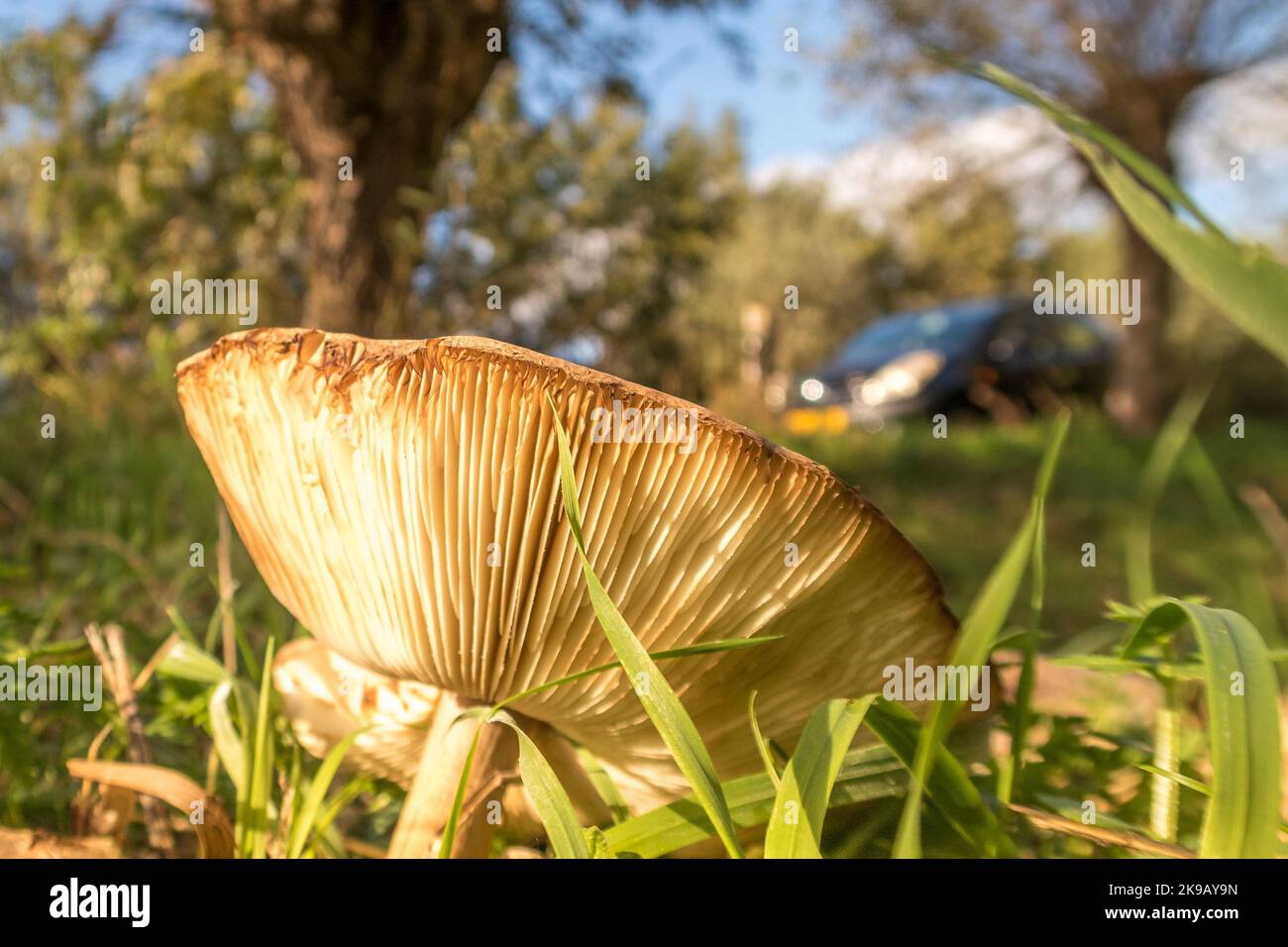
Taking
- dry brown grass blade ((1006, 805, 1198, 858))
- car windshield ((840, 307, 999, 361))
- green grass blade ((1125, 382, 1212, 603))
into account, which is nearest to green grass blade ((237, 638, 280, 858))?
dry brown grass blade ((1006, 805, 1198, 858))

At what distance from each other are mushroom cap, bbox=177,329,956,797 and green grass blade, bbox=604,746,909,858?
7cm

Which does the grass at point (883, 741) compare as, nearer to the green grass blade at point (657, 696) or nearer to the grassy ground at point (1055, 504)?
the green grass blade at point (657, 696)

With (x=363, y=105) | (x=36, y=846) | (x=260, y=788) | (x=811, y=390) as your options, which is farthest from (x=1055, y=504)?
(x=36, y=846)

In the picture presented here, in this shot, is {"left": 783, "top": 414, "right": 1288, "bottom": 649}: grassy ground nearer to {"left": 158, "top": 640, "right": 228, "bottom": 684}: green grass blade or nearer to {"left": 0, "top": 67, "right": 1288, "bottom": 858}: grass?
{"left": 0, "top": 67, "right": 1288, "bottom": 858}: grass

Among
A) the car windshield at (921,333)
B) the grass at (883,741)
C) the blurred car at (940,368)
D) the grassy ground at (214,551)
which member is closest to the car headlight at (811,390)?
the blurred car at (940,368)

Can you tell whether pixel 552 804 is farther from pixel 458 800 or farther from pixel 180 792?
pixel 180 792

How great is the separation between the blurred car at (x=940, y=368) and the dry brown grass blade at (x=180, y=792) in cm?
529

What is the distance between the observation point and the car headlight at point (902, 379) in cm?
641

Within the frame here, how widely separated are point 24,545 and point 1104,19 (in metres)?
9.06

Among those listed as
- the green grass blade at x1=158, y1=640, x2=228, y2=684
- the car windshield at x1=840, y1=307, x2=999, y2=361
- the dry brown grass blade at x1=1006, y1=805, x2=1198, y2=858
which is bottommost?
the dry brown grass blade at x1=1006, y1=805, x2=1198, y2=858

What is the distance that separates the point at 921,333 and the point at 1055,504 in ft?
8.09

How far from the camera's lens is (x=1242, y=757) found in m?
0.52

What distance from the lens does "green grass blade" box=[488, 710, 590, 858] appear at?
577 millimetres
